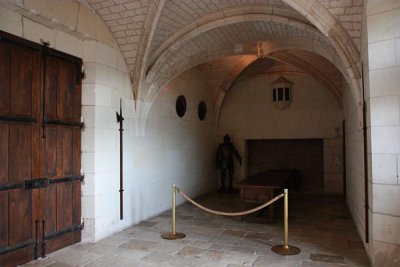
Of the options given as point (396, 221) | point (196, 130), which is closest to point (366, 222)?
point (396, 221)

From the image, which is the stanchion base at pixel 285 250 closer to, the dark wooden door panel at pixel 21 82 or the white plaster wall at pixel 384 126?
the white plaster wall at pixel 384 126

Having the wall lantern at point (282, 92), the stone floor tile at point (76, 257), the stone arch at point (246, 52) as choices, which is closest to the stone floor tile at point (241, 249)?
the stone floor tile at point (76, 257)

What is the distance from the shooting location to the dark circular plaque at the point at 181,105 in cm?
635

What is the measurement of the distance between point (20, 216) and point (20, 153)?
66 cm

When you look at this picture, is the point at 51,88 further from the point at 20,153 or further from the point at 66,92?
the point at 20,153

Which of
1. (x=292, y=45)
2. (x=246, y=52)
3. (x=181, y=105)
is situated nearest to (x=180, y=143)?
(x=181, y=105)

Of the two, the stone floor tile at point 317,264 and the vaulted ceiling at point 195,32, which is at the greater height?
the vaulted ceiling at point 195,32

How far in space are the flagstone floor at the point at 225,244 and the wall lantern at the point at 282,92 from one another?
3.07m

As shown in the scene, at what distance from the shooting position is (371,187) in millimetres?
2971

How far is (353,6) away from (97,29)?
10.3 ft

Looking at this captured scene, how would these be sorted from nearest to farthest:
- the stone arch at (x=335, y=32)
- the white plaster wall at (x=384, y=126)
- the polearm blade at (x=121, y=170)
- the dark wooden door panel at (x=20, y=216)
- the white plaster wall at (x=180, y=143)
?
the white plaster wall at (x=384, y=126), the dark wooden door panel at (x=20, y=216), the stone arch at (x=335, y=32), the polearm blade at (x=121, y=170), the white plaster wall at (x=180, y=143)

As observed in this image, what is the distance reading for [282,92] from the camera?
761 centimetres

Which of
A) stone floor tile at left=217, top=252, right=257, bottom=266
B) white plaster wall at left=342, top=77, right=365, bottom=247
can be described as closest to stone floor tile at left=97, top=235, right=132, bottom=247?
stone floor tile at left=217, top=252, right=257, bottom=266

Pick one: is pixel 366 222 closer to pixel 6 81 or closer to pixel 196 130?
pixel 6 81
